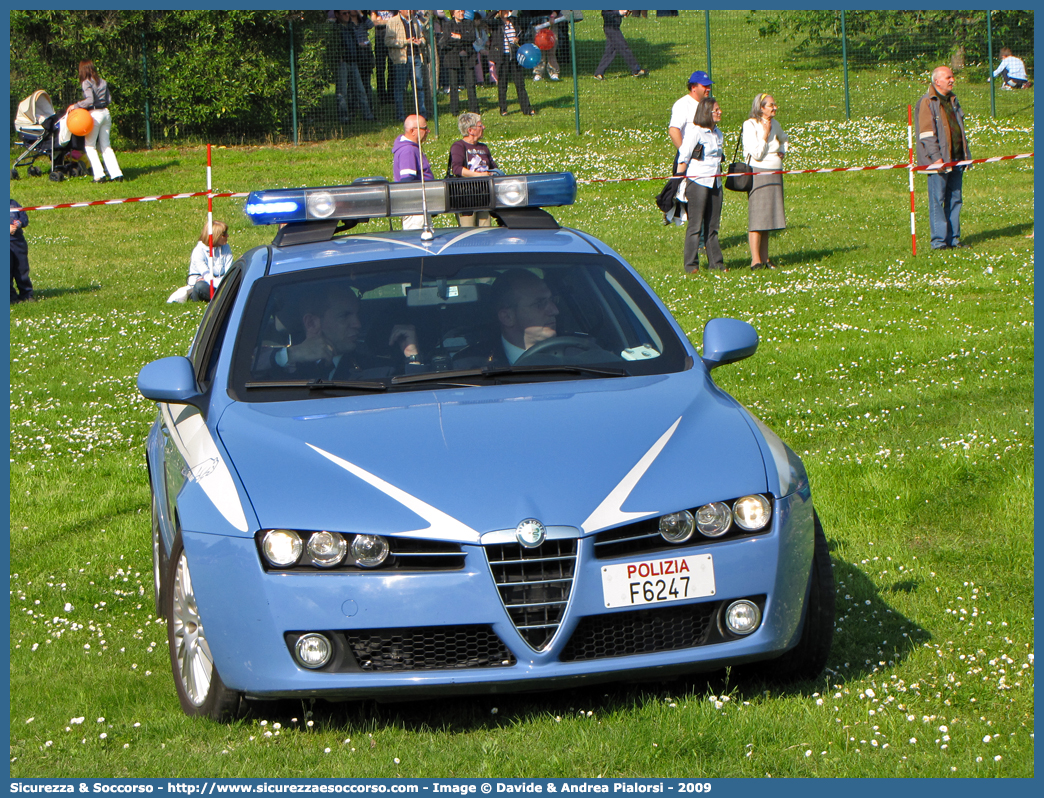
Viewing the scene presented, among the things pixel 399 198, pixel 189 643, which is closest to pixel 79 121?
pixel 399 198

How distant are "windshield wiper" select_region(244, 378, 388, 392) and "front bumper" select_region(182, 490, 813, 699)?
857 millimetres

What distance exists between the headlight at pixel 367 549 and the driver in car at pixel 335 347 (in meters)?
1.16

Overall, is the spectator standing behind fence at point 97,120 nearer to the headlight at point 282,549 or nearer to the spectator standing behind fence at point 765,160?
the spectator standing behind fence at point 765,160

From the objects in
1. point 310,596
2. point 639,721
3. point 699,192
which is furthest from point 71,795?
point 699,192

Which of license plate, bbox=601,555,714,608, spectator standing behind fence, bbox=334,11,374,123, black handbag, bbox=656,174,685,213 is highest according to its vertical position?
spectator standing behind fence, bbox=334,11,374,123

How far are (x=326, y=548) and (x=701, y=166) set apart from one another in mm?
11970

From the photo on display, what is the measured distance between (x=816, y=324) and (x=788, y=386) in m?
2.48

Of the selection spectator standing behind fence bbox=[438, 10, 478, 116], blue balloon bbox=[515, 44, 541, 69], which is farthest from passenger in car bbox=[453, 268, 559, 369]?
blue balloon bbox=[515, 44, 541, 69]

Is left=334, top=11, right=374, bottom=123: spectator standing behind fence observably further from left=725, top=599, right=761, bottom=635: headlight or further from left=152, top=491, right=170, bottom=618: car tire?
left=725, top=599, right=761, bottom=635: headlight

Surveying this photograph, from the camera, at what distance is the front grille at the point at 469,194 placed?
6312 mm

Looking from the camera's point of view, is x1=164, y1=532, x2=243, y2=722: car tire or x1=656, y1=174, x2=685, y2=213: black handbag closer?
x1=164, y1=532, x2=243, y2=722: car tire

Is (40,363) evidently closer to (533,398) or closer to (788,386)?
(788,386)

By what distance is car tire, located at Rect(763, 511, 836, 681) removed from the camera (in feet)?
14.9

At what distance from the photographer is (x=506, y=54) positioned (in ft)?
102
